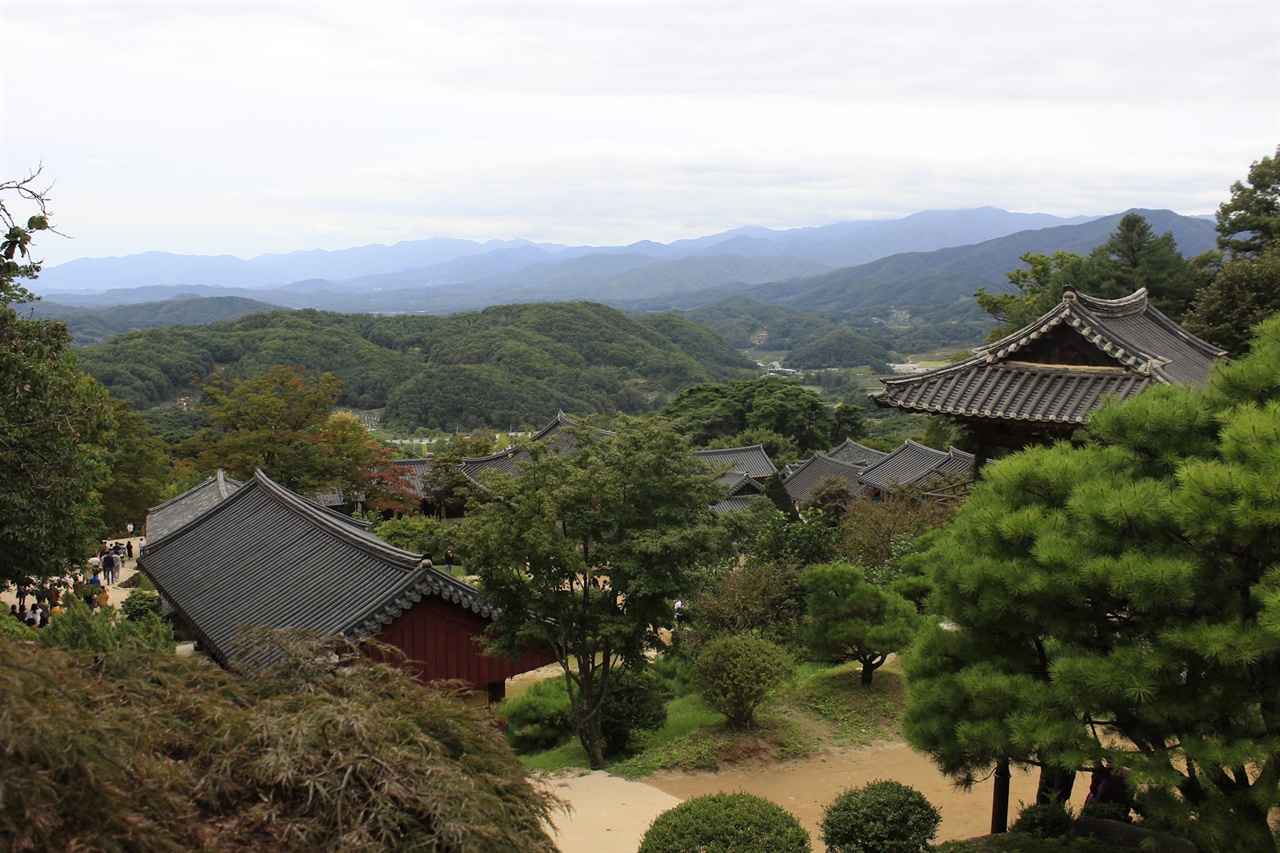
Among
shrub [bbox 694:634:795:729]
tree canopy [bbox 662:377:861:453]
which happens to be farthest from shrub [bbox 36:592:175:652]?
tree canopy [bbox 662:377:861:453]

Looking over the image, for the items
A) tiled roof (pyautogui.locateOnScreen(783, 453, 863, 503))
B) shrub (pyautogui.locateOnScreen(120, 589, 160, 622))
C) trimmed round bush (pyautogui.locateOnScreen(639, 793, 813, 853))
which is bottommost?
tiled roof (pyautogui.locateOnScreen(783, 453, 863, 503))

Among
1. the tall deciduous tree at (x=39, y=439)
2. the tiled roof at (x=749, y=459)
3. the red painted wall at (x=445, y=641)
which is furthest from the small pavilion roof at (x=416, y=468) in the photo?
the red painted wall at (x=445, y=641)

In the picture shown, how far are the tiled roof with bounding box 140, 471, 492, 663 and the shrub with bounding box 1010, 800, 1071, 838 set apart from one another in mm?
7169

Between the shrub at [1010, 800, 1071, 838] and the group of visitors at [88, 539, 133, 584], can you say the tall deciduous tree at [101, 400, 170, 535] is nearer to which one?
the group of visitors at [88, 539, 133, 584]

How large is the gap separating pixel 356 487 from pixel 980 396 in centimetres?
2519

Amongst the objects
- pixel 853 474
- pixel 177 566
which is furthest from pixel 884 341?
pixel 177 566

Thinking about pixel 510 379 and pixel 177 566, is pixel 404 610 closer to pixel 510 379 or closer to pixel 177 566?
pixel 177 566

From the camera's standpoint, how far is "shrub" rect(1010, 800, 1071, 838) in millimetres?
6188

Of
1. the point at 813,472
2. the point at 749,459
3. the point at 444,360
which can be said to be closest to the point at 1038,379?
the point at 813,472

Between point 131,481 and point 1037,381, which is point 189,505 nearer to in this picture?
point 131,481

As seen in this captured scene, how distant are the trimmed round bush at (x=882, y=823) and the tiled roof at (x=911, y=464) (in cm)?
2711

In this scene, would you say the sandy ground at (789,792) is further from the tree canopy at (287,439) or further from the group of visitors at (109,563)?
the group of visitors at (109,563)

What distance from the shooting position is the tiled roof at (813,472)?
40125 mm

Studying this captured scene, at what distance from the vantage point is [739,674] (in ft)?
34.5
